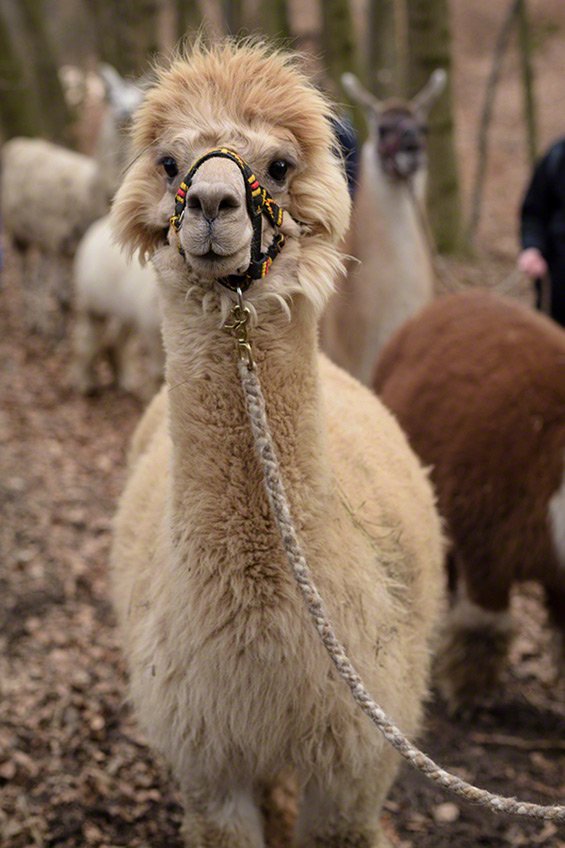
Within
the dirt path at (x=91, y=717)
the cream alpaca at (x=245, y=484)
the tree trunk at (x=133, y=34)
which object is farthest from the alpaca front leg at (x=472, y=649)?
the tree trunk at (x=133, y=34)

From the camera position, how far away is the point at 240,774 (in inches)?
91.7

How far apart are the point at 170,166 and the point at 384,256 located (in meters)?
3.70

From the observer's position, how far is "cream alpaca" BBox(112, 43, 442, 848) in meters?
2.00

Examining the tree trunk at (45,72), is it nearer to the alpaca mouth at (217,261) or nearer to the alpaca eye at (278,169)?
the alpaca eye at (278,169)

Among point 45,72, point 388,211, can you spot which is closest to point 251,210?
point 388,211

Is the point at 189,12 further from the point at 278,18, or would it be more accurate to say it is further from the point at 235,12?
the point at 278,18

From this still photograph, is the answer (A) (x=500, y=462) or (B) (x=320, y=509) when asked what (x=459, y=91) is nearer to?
(A) (x=500, y=462)

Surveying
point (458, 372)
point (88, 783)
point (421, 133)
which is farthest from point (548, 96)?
point (88, 783)

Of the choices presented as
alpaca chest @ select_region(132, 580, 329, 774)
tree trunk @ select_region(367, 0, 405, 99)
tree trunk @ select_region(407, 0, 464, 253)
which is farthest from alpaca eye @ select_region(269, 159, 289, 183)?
tree trunk @ select_region(367, 0, 405, 99)

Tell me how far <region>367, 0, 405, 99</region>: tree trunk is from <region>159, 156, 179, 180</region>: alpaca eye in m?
11.5

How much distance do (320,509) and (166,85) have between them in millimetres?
1009

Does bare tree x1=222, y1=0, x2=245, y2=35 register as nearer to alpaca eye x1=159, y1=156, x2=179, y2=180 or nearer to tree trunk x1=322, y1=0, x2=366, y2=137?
tree trunk x1=322, y1=0, x2=366, y2=137

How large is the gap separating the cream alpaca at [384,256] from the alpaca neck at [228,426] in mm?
3488

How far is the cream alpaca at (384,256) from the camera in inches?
220
